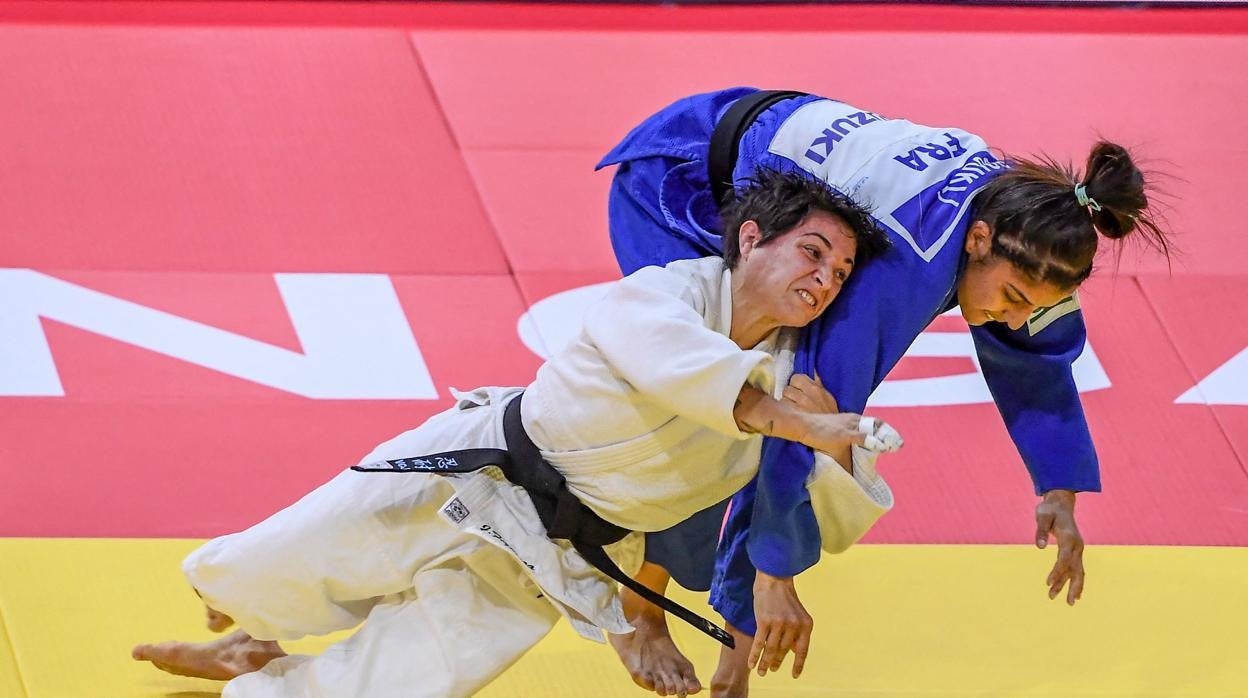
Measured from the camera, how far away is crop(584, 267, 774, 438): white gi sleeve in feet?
6.70

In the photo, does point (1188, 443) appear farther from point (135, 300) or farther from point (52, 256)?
point (52, 256)

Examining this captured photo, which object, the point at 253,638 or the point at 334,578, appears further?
the point at 253,638

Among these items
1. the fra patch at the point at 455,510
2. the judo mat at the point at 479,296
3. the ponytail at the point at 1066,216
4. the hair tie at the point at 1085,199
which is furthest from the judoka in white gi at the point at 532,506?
the judo mat at the point at 479,296

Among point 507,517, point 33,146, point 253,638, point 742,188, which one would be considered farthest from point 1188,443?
point 33,146

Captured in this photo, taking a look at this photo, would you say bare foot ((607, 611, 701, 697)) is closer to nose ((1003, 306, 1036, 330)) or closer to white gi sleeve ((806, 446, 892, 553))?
white gi sleeve ((806, 446, 892, 553))

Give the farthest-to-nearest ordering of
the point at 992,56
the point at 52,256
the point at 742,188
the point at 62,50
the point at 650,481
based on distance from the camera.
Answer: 1. the point at 992,56
2. the point at 62,50
3. the point at 52,256
4. the point at 742,188
5. the point at 650,481

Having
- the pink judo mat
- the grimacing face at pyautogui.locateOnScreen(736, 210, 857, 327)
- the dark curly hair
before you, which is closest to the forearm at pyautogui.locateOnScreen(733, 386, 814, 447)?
the grimacing face at pyautogui.locateOnScreen(736, 210, 857, 327)

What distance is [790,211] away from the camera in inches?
89.2

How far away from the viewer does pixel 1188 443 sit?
12.2 ft

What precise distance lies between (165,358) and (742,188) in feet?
6.08

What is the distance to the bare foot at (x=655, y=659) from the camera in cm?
259

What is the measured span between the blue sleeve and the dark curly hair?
0.49 m

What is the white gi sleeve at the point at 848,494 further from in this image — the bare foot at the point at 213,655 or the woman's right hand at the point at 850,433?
the bare foot at the point at 213,655

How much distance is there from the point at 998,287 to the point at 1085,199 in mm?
192
